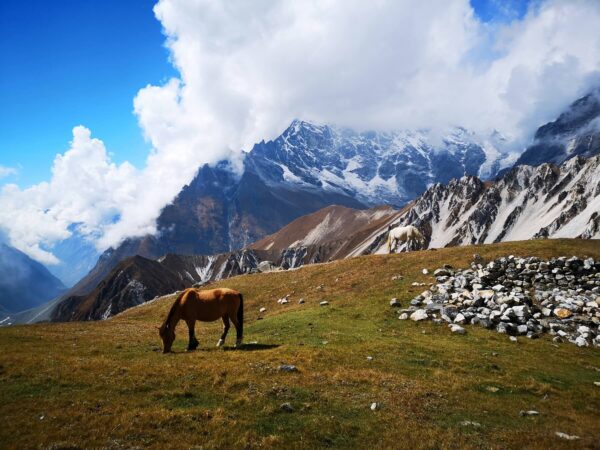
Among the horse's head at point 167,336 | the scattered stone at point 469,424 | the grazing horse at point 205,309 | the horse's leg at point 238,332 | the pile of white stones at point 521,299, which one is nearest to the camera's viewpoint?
the scattered stone at point 469,424

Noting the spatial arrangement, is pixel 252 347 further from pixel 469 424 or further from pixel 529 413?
pixel 529 413

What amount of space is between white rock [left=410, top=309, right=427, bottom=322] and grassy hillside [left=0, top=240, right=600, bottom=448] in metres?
0.79

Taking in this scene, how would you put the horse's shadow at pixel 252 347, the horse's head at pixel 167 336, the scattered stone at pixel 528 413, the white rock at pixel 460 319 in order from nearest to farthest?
the scattered stone at pixel 528 413 < the horse's head at pixel 167 336 < the horse's shadow at pixel 252 347 < the white rock at pixel 460 319

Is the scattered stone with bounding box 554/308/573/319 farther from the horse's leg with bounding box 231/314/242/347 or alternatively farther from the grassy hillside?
the horse's leg with bounding box 231/314/242/347

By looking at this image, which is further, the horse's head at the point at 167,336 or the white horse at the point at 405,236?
the white horse at the point at 405,236

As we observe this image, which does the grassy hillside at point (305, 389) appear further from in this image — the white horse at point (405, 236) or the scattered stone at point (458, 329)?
the white horse at point (405, 236)

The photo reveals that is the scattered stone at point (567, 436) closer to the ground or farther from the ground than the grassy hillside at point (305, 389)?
closer to the ground

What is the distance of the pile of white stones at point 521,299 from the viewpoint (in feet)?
96.8

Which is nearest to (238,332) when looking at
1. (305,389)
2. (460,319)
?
(305,389)

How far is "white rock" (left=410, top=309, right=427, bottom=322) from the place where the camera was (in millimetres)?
31608

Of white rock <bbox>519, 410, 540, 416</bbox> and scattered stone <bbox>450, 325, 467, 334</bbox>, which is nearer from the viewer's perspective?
white rock <bbox>519, 410, 540, 416</bbox>

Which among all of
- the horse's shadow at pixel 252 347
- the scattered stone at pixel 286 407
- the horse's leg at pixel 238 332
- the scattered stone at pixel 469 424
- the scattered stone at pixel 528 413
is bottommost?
the scattered stone at pixel 528 413

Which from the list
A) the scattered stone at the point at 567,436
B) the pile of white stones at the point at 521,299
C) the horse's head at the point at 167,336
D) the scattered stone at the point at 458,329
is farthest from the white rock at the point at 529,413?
the horse's head at the point at 167,336

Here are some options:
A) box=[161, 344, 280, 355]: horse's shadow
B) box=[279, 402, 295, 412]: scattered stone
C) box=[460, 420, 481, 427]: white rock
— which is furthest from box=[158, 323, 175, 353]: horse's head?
box=[460, 420, 481, 427]: white rock
